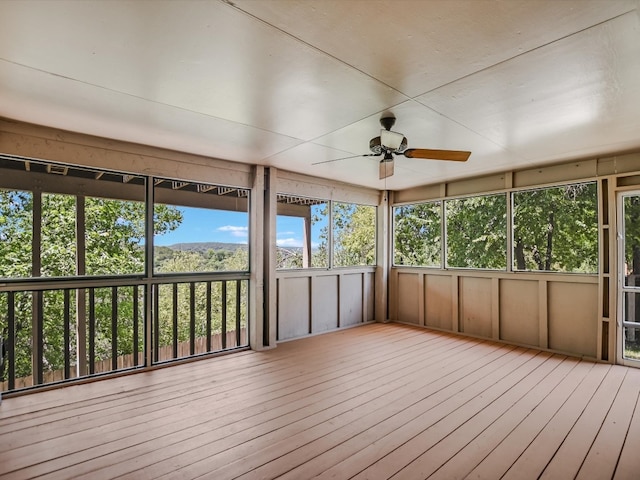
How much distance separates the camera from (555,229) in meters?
4.82

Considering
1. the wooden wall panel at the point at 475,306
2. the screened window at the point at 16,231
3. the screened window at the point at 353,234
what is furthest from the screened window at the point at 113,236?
the wooden wall panel at the point at 475,306

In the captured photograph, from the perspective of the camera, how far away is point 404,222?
20.9 ft

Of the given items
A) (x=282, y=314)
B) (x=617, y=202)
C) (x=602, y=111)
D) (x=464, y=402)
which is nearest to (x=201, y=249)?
(x=282, y=314)

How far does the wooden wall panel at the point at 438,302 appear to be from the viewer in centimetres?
552

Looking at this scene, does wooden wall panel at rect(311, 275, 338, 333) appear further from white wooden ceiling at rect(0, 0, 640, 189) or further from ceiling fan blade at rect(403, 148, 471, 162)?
ceiling fan blade at rect(403, 148, 471, 162)

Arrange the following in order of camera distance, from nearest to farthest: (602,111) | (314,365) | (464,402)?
(602,111) < (464,402) < (314,365)

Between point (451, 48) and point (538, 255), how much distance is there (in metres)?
4.10

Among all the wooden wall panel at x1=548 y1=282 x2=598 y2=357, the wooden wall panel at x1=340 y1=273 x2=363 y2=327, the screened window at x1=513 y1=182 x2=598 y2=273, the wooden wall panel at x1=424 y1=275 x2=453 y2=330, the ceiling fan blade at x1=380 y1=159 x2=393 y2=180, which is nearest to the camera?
the ceiling fan blade at x1=380 y1=159 x2=393 y2=180

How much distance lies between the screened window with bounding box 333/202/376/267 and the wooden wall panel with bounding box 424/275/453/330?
1155 mm

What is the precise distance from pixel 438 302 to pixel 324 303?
6.52 ft

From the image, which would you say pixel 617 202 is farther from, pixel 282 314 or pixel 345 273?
pixel 282 314

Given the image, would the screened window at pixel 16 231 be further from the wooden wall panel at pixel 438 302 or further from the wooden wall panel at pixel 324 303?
the wooden wall panel at pixel 438 302

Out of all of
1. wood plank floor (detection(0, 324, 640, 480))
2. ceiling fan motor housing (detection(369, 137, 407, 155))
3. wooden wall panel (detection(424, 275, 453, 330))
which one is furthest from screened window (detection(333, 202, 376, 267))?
ceiling fan motor housing (detection(369, 137, 407, 155))

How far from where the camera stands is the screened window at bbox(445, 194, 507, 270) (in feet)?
17.0
